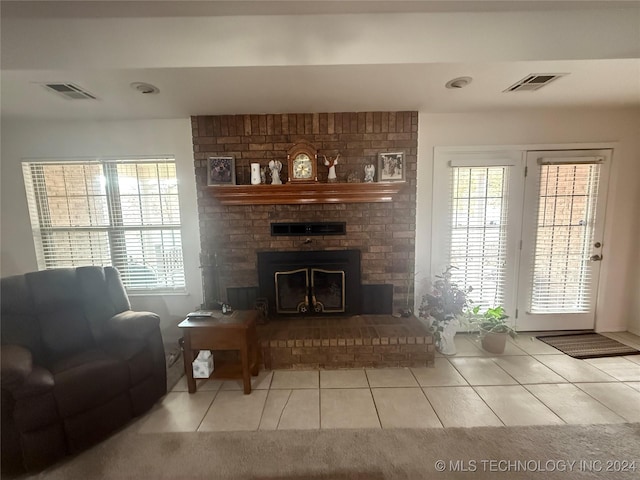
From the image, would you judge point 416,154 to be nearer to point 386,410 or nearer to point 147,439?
point 386,410

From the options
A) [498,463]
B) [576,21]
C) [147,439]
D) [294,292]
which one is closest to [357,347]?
[294,292]

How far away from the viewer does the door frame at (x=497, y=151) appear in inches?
105

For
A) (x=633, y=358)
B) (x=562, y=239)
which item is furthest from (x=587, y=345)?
(x=562, y=239)

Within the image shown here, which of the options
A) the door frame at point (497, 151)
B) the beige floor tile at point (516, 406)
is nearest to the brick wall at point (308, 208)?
the door frame at point (497, 151)

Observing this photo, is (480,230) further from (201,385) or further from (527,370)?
(201,385)

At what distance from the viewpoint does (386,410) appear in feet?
6.03

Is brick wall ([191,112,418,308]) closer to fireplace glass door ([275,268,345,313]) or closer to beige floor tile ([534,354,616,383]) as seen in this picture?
fireplace glass door ([275,268,345,313])

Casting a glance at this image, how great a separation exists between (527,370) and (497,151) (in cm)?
208

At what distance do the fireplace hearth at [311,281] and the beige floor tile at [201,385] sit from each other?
82 centimetres

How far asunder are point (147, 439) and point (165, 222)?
6.43ft

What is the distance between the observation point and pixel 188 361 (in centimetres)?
204

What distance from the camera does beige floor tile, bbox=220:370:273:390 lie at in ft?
6.98

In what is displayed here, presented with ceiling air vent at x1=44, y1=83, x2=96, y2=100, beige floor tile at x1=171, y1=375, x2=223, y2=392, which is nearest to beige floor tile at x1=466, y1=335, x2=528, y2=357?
beige floor tile at x1=171, y1=375, x2=223, y2=392

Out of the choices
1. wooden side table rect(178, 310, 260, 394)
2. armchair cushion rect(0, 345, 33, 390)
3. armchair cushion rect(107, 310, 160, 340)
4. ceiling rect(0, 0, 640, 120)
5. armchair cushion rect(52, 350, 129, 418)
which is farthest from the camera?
wooden side table rect(178, 310, 260, 394)
